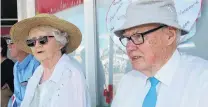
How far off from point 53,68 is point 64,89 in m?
0.24

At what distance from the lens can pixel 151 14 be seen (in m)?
1.67

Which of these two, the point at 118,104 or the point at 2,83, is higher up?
the point at 118,104

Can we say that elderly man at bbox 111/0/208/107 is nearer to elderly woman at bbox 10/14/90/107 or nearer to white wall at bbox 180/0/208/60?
elderly woman at bbox 10/14/90/107

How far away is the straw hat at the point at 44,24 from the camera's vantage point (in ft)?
8.54

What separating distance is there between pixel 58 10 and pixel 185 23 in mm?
1760

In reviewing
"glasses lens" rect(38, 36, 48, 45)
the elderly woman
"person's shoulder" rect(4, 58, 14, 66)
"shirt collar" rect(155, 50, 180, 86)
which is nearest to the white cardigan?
the elderly woman

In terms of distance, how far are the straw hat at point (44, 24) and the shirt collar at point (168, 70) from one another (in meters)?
1.12

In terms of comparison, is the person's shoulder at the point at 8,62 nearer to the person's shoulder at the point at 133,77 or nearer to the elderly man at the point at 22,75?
the elderly man at the point at 22,75

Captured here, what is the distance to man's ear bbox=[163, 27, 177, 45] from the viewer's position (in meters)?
1.72

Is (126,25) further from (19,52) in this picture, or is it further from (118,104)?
(19,52)

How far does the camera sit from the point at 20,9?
15.8 feet

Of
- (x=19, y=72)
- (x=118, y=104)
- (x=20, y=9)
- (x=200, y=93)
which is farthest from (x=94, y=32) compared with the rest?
(x=200, y=93)

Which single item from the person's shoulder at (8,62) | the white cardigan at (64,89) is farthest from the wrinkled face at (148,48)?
the person's shoulder at (8,62)

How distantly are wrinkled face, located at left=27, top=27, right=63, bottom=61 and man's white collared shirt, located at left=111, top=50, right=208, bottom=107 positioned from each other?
0.90 m
